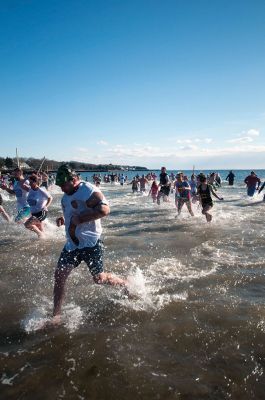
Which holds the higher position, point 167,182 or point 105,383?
point 167,182

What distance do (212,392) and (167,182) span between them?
15.7 meters

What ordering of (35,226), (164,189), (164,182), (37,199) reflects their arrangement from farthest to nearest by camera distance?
1. (164,189)
2. (164,182)
3. (35,226)
4. (37,199)

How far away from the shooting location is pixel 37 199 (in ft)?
30.5

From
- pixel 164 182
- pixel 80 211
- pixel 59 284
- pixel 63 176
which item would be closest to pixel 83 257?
pixel 59 284

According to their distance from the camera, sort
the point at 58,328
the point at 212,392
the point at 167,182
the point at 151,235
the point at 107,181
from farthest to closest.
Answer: the point at 107,181 → the point at 167,182 → the point at 151,235 → the point at 58,328 → the point at 212,392

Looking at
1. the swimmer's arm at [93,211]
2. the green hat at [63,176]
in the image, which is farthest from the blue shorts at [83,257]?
the green hat at [63,176]

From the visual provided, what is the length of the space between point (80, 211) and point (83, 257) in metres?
0.61

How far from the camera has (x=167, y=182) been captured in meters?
18.4

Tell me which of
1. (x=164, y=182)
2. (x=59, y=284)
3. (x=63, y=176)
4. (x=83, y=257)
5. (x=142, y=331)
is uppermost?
(x=63, y=176)

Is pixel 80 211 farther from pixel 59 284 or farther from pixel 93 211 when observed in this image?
pixel 59 284

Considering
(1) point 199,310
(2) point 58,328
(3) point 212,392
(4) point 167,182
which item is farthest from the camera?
(4) point 167,182

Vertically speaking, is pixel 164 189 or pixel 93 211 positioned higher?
pixel 93 211

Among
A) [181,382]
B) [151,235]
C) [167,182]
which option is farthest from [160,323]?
[167,182]

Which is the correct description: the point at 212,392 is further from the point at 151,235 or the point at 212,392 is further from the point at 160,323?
the point at 151,235
